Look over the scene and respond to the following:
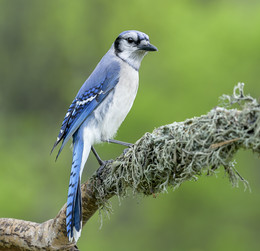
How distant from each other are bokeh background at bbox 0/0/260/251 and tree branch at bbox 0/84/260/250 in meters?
4.38

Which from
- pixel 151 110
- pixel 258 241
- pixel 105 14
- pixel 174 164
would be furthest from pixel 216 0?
pixel 174 164

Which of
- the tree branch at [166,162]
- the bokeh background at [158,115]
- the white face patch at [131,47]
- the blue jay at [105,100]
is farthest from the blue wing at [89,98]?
the bokeh background at [158,115]

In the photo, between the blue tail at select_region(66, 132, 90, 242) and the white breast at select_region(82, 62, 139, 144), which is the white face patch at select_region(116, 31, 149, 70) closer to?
the white breast at select_region(82, 62, 139, 144)

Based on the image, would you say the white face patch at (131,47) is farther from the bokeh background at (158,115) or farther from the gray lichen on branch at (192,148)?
the bokeh background at (158,115)

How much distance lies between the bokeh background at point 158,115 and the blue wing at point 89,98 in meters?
3.75

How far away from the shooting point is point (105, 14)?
10766 millimetres

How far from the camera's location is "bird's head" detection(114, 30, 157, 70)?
152 inches

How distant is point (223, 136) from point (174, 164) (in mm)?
296

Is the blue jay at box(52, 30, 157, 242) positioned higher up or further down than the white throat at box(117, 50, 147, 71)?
further down

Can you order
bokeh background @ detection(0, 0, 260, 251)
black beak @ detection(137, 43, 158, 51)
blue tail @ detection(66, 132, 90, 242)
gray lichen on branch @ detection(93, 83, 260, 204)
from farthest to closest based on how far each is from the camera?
bokeh background @ detection(0, 0, 260, 251) < black beak @ detection(137, 43, 158, 51) < blue tail @ detection(66, 132, 90, 242) < gray lichen on branch @ detection(93, 83, 260, 204)

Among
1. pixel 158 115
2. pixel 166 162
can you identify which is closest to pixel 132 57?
pixel 166 162

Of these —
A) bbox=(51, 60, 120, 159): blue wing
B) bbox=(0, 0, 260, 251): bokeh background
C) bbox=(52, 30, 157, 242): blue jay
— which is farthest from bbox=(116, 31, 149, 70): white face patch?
bbox=(0, 0, 260, 251): bokeh background

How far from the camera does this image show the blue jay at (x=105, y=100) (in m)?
3.59

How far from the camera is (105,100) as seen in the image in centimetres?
371
